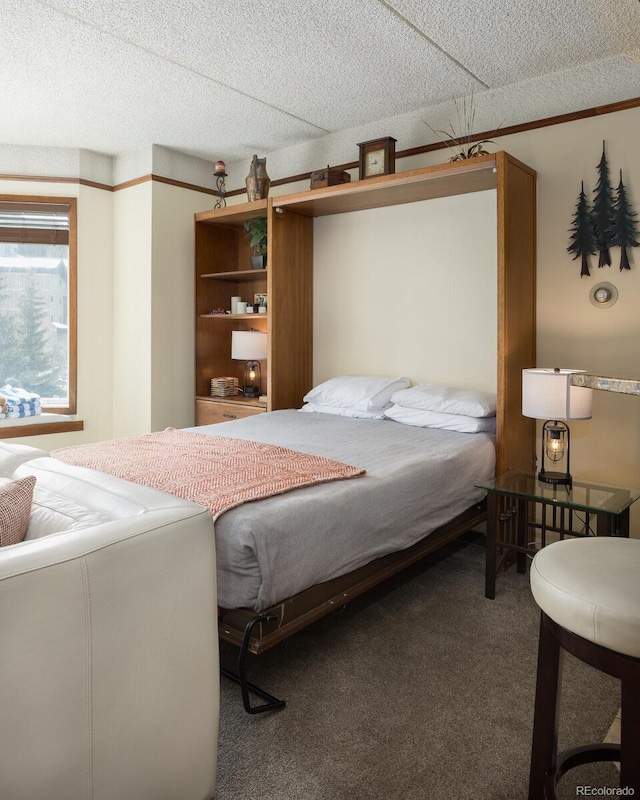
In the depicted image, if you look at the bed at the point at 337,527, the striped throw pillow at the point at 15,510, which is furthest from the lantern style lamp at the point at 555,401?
the striped throw pillow at the point at 15,510

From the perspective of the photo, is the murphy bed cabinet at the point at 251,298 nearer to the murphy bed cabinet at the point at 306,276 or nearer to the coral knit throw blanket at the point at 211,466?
the murphy bed cabinet at the point at 306,276

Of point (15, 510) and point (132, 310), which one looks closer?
point (15, 510)

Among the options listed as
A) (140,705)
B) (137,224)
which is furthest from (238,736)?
(137,224)

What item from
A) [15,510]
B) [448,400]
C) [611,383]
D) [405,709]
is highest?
[611,383]

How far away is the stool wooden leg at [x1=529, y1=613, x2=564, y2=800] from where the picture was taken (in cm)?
132

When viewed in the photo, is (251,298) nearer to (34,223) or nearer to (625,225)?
(34,223)

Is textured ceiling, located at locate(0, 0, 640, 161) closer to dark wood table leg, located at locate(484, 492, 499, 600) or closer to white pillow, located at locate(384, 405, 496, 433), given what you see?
white pillow, located at locate(384, 405, 496, 433)

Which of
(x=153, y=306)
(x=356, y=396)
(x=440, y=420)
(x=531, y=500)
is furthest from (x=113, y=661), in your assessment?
(x=153, y=306)

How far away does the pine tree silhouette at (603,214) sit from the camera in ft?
10.2

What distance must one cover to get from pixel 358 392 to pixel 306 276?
3.65ft

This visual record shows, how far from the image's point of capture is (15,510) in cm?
137

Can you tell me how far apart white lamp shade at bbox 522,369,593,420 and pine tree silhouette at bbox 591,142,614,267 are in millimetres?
861

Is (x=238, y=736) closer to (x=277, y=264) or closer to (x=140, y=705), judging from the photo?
(x=140, y=705)

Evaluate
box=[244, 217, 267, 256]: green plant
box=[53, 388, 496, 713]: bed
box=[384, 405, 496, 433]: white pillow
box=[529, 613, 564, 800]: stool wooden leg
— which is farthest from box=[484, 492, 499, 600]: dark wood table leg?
box=[244, 217, 267, 256]: green plant
